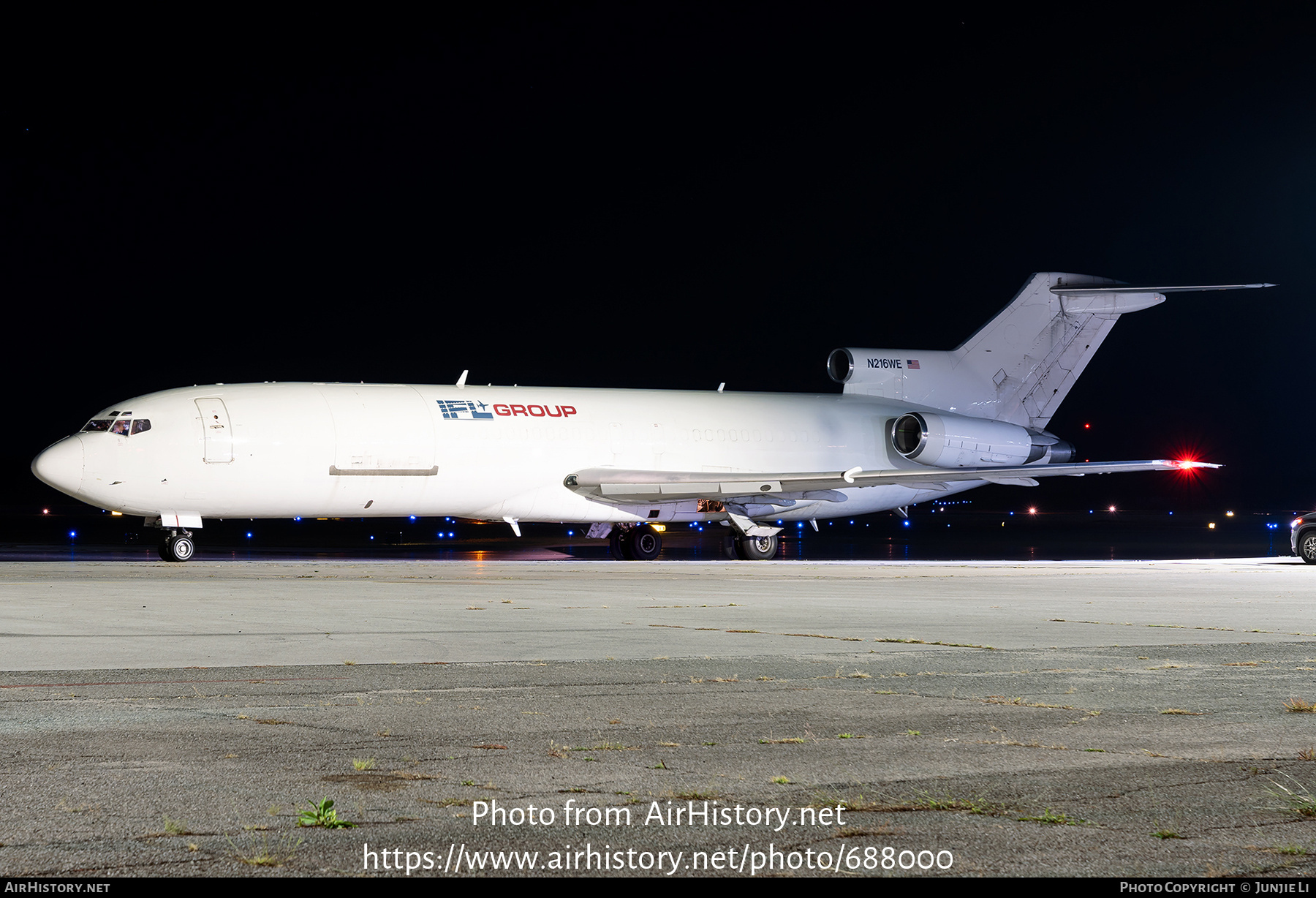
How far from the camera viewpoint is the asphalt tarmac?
17.8ft

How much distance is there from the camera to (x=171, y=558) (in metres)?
28.0

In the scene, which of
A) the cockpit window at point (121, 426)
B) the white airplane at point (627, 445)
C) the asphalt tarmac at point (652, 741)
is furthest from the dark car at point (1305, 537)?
the cockpit window at point (121, 426)

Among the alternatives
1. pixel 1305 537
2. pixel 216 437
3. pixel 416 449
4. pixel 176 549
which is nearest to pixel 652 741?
pixel 176 549

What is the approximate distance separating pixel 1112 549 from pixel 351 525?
137ft

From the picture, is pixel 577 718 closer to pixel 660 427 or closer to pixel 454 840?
pixel 454 840

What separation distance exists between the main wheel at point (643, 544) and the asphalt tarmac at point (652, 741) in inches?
768

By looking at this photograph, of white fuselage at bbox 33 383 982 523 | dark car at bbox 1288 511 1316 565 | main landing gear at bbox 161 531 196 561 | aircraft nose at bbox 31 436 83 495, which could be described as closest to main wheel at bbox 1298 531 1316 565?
dark car at bbox 1288 511 1316 565

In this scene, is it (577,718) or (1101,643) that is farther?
(1101,643)

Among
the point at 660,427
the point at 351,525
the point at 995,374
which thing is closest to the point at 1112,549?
the point at 995,374

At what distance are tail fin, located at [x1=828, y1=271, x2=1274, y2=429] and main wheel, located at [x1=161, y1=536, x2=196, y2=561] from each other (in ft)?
67.4

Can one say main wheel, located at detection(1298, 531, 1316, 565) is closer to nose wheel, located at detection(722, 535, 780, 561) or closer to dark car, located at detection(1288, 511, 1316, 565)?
dark car, located at detection(1288, 511, 1316, 565)

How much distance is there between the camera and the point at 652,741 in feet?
25.5

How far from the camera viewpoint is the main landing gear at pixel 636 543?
36.1 m

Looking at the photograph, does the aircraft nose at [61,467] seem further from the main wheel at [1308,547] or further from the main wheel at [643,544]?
the main wheel at [1308,547]
